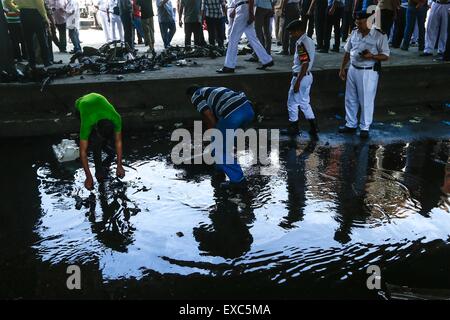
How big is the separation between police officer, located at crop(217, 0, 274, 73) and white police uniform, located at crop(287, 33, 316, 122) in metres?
1.60

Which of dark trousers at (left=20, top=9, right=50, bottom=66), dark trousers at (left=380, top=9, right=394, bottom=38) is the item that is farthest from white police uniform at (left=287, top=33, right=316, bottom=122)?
dark trousers at (left=20, top=9, right=50, bottom=66)

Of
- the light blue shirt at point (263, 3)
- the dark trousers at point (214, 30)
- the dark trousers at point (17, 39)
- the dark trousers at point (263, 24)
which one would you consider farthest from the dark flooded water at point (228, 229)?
the dark trousers at point (214, 30)

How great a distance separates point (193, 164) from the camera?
6469 millimetres

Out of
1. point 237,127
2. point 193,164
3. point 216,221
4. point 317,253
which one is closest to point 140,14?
point 193,164

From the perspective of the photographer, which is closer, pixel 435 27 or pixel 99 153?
pixel 99 153

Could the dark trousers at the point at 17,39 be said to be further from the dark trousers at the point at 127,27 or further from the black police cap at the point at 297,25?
the black police cap at the point at 297,25

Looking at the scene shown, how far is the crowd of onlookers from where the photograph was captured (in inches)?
376

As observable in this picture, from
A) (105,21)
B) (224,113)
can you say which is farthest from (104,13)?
(224,113)

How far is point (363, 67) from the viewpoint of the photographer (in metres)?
7.15

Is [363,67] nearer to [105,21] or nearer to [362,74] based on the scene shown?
[362,74]

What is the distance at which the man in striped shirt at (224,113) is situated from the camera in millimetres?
5219

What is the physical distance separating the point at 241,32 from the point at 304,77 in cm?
196

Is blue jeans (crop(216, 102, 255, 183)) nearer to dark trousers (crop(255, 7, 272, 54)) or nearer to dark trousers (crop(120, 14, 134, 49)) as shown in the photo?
dark trousers (crop(255, 7, 272, 54))
